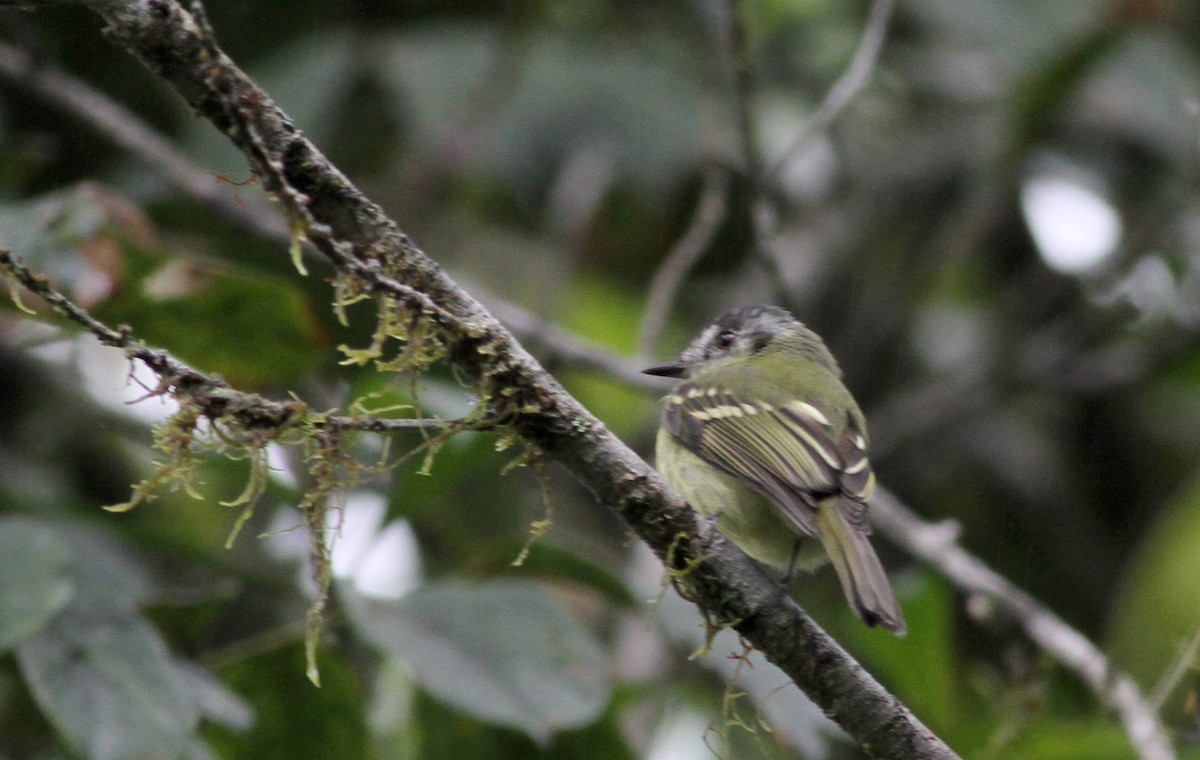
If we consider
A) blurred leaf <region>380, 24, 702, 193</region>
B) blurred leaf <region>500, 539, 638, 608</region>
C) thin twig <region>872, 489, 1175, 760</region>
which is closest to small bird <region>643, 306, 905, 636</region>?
blurred leaf <region>500, 539, 638, 608</region>

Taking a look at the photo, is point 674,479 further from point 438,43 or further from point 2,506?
point 438,43

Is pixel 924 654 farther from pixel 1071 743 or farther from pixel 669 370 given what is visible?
pixel 669 370

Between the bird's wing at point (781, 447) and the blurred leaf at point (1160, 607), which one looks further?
the blurred leaf at point (1160, 607)

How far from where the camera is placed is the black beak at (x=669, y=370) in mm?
3476

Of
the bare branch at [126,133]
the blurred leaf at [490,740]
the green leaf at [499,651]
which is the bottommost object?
the blurred leaf at [490,740]

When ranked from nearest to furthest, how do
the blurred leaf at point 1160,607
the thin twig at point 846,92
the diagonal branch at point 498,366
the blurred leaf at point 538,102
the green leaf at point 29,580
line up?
the diagonal branch at point 498,366 → the green leaf at point 29,580 → the blurred leaf at point 1160,607 → the thin twig at point 846,92 → the blurred leaf at point 538,102

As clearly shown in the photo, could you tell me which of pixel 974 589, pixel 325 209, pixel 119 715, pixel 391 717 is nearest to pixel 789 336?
pixel 974 589

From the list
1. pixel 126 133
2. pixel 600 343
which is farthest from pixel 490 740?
pixel 600 343

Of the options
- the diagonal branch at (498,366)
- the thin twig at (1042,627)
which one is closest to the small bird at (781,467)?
the diagonal branch at (498,366)

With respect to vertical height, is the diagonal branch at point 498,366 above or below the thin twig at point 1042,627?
above

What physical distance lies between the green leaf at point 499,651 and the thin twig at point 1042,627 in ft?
3.79

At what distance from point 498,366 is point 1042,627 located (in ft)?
7.52

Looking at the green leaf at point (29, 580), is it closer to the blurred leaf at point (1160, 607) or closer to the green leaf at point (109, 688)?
the green leaf at point (109, 688)

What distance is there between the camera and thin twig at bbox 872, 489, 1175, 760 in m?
3.06
